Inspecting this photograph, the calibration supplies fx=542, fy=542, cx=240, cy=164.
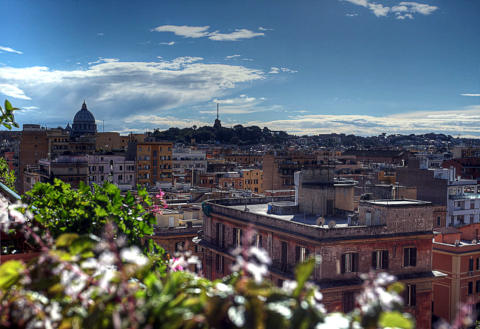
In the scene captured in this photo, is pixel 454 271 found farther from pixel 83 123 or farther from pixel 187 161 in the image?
pixel 83 123

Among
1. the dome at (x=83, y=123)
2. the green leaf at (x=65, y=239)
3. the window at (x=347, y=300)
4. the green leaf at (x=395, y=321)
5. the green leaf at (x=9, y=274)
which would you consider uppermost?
the dome at (x=83, y=123)

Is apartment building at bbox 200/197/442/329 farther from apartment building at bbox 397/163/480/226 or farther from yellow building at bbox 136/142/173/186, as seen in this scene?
yellow building at bbox 136/142/173/186

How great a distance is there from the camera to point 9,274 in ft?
10.9

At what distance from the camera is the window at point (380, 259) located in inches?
957

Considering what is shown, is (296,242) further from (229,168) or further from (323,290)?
(229,168)

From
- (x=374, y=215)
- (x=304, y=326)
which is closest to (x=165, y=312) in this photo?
(x=304, y=326)

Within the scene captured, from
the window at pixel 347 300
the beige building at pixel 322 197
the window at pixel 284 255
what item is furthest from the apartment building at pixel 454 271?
the window at pixel 284 255

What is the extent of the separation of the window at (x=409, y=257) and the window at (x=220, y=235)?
398 inches

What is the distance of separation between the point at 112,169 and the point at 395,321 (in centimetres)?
7622

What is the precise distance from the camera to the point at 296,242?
79.2ft

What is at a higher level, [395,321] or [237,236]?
[395,321]

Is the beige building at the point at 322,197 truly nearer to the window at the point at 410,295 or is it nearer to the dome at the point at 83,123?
the window at the point at 410,295

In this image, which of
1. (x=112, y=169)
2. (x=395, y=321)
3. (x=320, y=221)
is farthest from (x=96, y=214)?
(x=112, y=169)

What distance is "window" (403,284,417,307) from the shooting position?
24.6m
